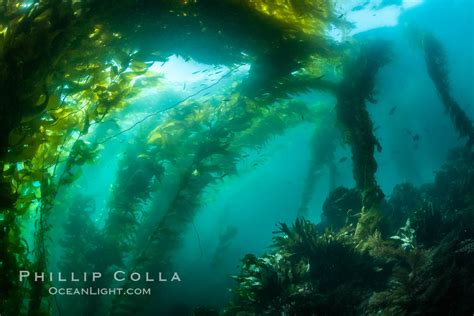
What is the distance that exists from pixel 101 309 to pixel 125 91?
18.0 ft

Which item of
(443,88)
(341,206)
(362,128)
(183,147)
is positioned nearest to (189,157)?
(183,147)

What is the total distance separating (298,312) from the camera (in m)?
4.84

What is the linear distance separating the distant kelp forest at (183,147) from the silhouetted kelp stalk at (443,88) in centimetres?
454

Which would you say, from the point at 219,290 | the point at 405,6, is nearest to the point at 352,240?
the point at 219,290

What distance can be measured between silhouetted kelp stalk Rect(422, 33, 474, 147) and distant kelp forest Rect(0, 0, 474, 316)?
14.9 feet

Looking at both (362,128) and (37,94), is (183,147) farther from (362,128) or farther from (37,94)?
(37,94)

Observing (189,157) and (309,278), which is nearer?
(309,278)

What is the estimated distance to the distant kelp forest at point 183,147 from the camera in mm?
2738

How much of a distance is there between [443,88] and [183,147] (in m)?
12.2

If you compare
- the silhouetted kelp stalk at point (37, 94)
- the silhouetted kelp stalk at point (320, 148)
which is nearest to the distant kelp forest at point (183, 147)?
the silhouetted kelp stalk at point (37, 94)

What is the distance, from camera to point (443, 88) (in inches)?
551

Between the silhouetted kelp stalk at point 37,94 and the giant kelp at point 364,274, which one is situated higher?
the silhouetted kelp stalk at point 37,94

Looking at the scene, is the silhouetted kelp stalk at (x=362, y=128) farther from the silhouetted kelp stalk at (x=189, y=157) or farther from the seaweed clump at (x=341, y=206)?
the seaweed clump at (x=341, y=206)

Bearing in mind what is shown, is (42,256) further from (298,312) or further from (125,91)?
(298,312)
